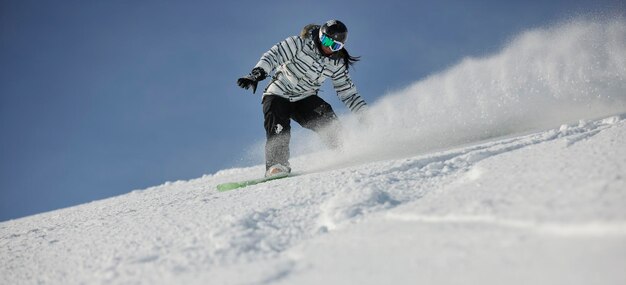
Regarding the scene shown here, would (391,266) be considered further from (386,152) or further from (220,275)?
(386,152)

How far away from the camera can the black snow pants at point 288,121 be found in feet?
14.2

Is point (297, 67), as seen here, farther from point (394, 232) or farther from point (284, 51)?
point (394, 232)

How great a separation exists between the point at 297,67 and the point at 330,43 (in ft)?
1.52

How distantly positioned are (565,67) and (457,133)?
2.23 m

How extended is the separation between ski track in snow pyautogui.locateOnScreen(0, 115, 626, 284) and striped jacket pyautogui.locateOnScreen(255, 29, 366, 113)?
86.0 inches

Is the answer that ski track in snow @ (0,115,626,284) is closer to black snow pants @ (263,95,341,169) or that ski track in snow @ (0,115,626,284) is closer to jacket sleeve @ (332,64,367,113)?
black snow pants @ (263,95,341,169)

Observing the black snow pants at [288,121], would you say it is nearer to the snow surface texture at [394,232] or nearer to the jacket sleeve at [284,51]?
the jacket sleeve at [284,51]

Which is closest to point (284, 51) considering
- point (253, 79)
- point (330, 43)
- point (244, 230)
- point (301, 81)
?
point (301, 81)

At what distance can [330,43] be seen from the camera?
446 cm

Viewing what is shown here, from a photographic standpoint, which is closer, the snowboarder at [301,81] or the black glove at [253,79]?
the black glove at [253,79]

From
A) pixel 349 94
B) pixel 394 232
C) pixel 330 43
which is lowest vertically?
pixel 394 232

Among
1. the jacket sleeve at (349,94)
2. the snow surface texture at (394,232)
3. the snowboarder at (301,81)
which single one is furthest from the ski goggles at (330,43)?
the snow surface texture at (394,232)

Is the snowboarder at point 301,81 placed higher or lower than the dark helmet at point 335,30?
lower

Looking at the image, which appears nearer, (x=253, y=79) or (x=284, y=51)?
(x=253, y=79)
